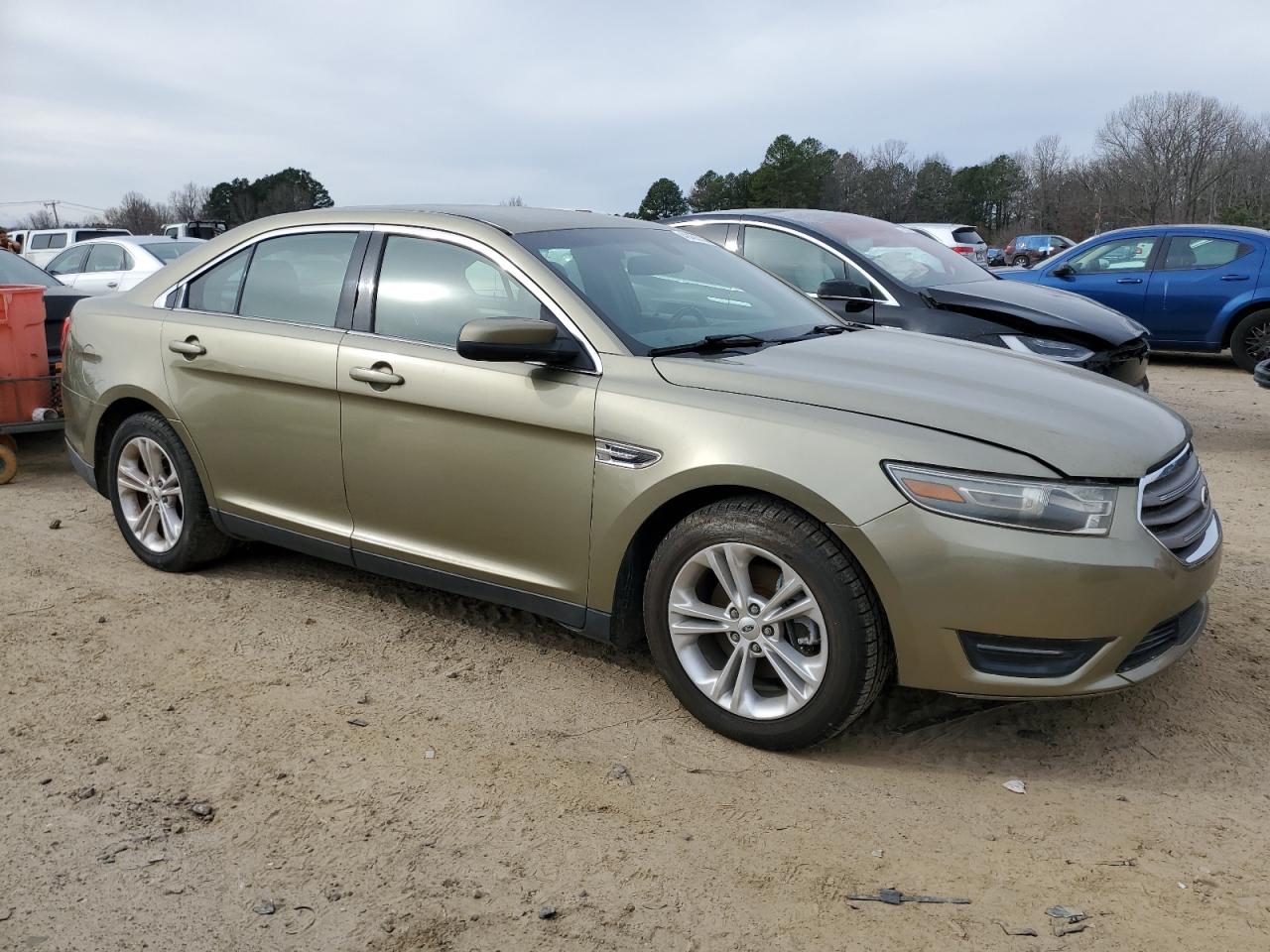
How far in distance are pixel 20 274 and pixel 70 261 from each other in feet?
27.0

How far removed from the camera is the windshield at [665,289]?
12.7 feet

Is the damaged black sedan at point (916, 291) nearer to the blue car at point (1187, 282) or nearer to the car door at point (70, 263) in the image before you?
the blue car at point (1187, 282)

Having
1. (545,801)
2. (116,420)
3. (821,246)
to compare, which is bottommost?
(545,801)

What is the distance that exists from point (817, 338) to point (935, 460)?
1180 millimetres

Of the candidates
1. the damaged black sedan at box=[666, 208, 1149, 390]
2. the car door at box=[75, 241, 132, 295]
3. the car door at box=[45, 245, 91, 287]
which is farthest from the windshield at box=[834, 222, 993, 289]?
the car door at box=[45, 245, 91, 287]

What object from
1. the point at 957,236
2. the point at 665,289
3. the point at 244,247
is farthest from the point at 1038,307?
the point at 957,236

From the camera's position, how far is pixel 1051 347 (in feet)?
23.1

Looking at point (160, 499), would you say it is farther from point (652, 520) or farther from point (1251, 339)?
point (1251, 339)

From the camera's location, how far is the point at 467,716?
12.0 feet

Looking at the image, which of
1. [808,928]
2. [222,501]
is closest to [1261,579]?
[808,928]

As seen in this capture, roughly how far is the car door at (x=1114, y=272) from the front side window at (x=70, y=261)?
1308 cm

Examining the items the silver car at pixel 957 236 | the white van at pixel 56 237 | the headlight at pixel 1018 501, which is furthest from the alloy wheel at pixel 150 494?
the white van at pixel 56 237

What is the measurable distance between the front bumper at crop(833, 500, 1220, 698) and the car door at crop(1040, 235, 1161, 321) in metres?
9.67

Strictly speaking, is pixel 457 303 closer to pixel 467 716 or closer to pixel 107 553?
pixel 467 716
